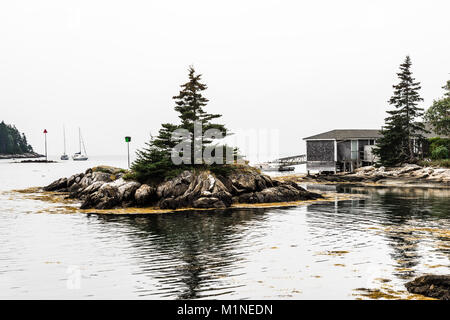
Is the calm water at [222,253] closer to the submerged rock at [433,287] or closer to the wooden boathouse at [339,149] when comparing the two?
the submerged rock at [433,287]

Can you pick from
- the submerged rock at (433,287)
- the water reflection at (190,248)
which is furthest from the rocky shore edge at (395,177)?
the submerged rock at (433,287)

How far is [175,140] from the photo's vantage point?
1572 inches

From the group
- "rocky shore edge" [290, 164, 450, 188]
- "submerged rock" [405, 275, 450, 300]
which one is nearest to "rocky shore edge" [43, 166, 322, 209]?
"rocky shore edge" [290, 164, 450, 188]

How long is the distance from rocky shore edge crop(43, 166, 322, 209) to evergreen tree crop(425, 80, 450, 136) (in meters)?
34.9

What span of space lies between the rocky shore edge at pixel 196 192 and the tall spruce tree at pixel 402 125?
28697 millimetres

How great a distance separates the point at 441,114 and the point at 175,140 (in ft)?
149

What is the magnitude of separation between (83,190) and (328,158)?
142ft

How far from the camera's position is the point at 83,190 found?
143 feet

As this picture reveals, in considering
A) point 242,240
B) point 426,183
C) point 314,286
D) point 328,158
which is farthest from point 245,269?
point 328,158

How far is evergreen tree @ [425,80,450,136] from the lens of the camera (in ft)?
208

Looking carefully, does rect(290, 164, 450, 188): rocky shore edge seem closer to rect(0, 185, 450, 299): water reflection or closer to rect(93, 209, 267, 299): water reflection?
rect(0, 185, 450, 299): water reflection

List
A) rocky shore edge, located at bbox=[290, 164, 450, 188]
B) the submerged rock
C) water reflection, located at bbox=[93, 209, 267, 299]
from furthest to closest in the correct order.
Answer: rocky shore edge, located at bbox=[290, 164, 450, 188] → water reflection, located at bbox=[93, 209, 267, 299] → the submerged rock

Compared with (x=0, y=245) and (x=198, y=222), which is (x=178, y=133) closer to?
(x=198, y=222)
